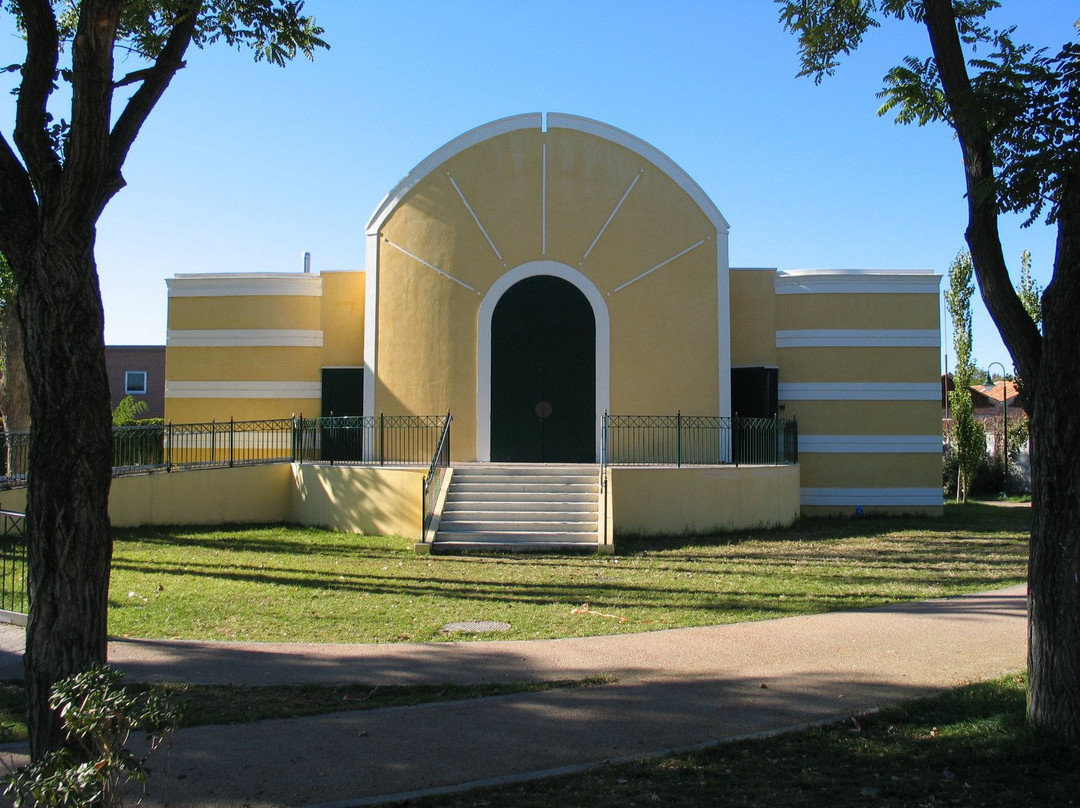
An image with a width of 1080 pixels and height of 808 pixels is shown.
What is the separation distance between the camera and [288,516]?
18750mm

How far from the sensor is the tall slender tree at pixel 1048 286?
5.53m

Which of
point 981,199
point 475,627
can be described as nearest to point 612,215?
point 475,627

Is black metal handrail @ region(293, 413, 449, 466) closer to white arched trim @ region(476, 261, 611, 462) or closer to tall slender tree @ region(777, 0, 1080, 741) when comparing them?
white arched trim @ region(476, 261, 611, 462)

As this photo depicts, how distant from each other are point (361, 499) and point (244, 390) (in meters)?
6.20

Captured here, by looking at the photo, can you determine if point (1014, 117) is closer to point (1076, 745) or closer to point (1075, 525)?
point (1075, 525)

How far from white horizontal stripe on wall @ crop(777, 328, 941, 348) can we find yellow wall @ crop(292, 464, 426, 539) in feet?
33.6

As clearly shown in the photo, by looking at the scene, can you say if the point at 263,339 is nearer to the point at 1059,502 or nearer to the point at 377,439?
the point at 377,439

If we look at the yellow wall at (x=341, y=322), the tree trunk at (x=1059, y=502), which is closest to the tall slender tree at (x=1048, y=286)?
the tree trunk at (x=1059, y=502)

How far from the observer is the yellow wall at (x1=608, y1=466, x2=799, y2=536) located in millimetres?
16266

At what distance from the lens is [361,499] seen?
56.3 ft

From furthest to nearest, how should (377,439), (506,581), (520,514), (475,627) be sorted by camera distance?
(377,439), (520,514), (506,581), (475,627)

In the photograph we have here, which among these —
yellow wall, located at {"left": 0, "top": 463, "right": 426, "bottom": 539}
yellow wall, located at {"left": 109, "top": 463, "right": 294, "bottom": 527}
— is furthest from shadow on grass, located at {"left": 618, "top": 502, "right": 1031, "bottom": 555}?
yellow wall, located at {"left": 109, "top": 463, "right": 294, "bottom": 527}

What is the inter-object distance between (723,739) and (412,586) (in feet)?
21.5

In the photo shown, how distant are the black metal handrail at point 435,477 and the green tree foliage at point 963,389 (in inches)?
770
